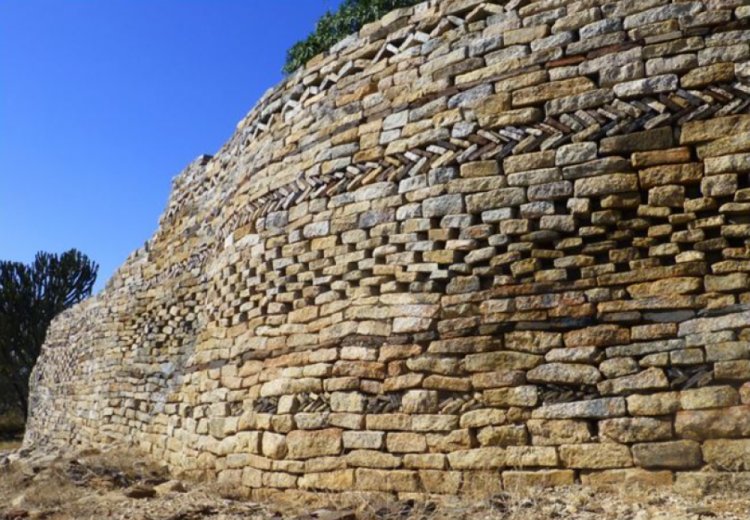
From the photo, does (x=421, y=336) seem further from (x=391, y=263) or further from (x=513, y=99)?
(x=513, y=99)

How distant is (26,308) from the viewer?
80.5 feet

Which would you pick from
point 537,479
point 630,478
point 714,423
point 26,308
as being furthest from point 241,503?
point 26,308

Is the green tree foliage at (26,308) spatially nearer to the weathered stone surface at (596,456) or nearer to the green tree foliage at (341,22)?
the green tree foliage at (341,22)

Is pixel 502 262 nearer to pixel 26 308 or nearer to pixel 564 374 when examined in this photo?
pixel 564 374

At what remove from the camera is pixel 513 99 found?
5.16 m

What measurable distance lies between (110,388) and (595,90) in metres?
8.25

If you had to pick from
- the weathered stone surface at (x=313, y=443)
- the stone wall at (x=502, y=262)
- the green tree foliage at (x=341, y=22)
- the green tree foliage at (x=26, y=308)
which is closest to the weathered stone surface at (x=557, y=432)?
the stone wall at (x=502, y=262)

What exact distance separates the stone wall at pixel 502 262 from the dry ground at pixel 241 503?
17 centimetres

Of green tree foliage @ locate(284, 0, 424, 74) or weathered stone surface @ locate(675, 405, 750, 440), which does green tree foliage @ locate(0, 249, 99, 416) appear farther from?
weathered stone surface @ locate(675, 405, 750, 440)

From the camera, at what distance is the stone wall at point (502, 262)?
4.39 m

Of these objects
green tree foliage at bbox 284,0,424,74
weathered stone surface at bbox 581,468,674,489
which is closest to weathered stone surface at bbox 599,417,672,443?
weathered stone surface at bbox 581,468,674,489

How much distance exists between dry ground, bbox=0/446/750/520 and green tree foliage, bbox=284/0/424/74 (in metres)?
8.43

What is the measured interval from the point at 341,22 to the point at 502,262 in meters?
9.71

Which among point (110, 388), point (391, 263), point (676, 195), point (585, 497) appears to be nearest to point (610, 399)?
point (585, 497)
